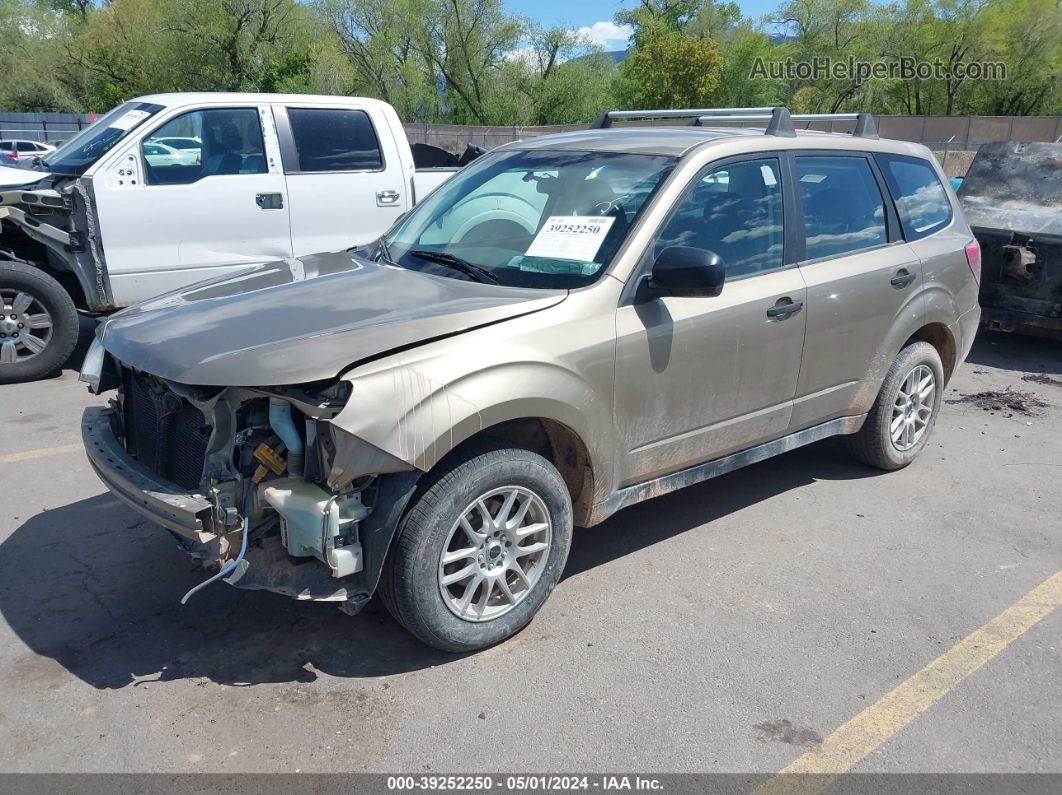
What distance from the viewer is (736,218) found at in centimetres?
414

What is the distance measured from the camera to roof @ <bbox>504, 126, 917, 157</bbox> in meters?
4.11

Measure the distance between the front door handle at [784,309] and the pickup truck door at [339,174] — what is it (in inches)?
175

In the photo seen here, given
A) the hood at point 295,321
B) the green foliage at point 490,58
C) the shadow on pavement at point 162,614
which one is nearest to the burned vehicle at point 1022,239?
the shadow on pavement at point 162,614

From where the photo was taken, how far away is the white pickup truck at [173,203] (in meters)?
6.73

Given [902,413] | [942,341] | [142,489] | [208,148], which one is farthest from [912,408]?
[208,148]

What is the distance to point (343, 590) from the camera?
10.1ft

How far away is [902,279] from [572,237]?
6.83 feet

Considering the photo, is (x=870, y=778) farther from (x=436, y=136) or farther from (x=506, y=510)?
(x=436, y=136)

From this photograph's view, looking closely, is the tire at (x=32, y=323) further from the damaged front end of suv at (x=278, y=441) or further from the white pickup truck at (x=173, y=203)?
the damaged front end of suv at (x=278, y=441)

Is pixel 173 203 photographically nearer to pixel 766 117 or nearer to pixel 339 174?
pixel 339 174

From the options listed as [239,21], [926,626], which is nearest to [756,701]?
[926,626]

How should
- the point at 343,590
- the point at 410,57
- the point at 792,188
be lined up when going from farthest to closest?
the point at 410,57 < the point at 792,188 < the point at 343,590

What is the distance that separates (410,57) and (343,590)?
56.2 m

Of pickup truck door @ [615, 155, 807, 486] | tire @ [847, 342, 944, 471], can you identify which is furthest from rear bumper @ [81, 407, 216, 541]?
tire @ [847, 342, 944, 471]
